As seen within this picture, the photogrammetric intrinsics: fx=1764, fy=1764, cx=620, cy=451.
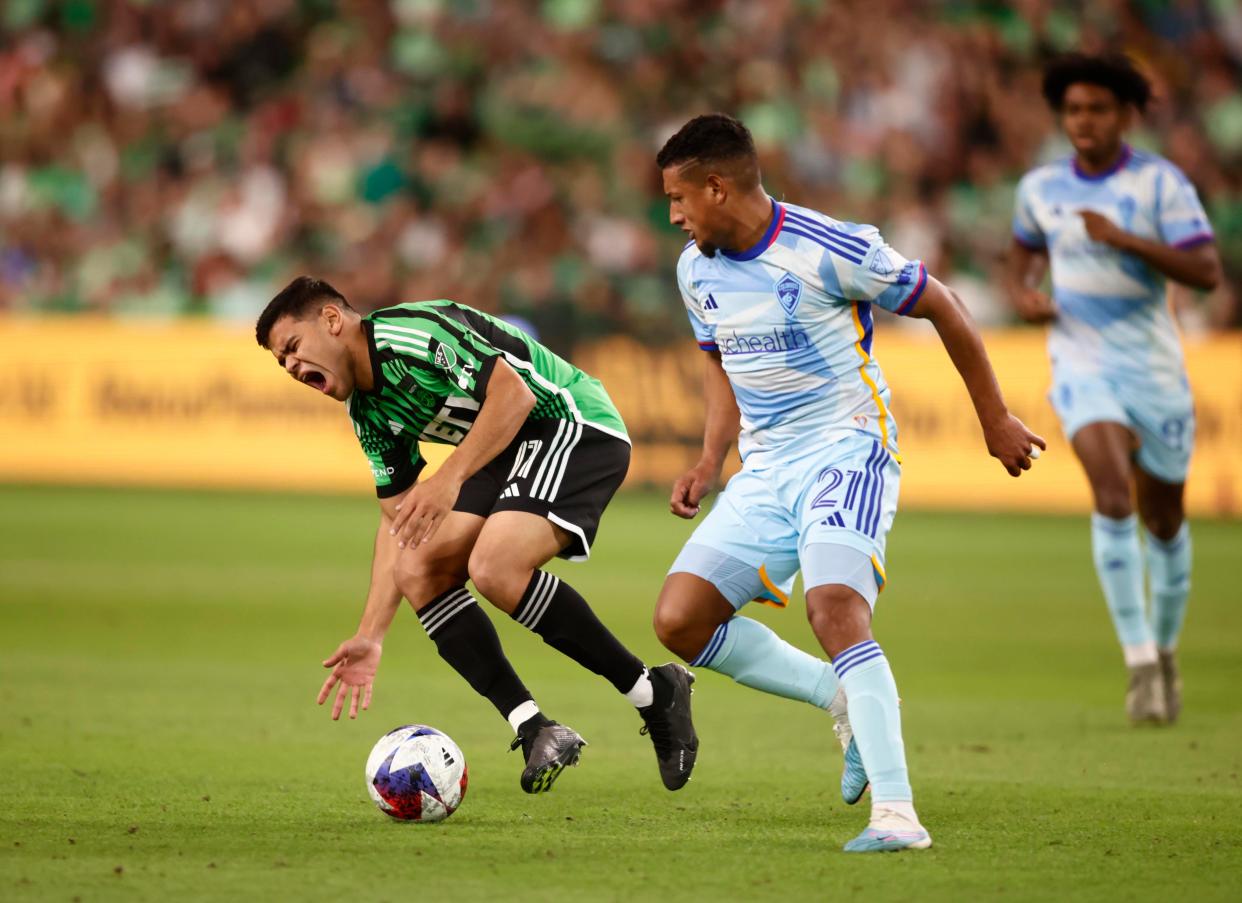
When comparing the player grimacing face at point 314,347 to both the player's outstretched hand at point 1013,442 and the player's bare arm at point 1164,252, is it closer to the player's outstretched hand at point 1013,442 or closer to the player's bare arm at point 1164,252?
the player's outstretched hand at point 1013,442

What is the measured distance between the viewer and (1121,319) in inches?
316

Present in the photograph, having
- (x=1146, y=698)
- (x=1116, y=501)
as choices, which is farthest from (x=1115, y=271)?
(x=1146, y=698)

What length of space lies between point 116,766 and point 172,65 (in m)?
16.8

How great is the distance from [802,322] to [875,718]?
4.07 feet

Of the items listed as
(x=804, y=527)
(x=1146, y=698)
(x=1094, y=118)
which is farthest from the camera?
(x=1094, y=118)

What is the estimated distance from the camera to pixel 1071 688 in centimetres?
845

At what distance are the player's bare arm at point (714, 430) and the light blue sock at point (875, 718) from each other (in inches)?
37.4

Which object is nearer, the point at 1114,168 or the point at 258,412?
the point at 1114,168

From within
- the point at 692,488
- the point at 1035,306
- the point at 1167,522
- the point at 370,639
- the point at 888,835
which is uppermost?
the point at 1035,306

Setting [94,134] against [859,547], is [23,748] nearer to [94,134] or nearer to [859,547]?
[859,547]

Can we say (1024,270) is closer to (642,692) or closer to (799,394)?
(799,394)

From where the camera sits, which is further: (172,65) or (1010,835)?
(172,65)

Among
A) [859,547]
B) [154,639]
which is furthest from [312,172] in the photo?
[859,547]

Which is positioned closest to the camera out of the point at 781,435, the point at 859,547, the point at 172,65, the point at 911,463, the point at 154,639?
the point at 859,547
